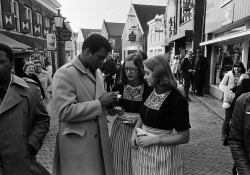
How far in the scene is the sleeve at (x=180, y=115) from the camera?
5.53 feet

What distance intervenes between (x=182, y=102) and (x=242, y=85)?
175 centimetres

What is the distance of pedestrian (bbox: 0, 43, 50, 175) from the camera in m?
1.48

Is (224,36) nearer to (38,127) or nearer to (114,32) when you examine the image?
(38,127)

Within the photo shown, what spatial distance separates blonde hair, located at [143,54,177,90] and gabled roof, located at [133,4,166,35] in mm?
32101

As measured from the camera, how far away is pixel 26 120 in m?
1.59

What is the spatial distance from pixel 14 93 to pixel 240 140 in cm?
173

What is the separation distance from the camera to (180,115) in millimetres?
1689

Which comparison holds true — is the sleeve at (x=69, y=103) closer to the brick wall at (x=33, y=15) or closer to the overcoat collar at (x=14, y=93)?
the overcoat collar at (x=14, y=93)

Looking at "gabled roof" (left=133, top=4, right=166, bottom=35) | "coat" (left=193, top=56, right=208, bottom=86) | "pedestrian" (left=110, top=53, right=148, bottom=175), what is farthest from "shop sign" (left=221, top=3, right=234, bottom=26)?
"gabled roof" (left=133, top=4, right=166, bottom=35)

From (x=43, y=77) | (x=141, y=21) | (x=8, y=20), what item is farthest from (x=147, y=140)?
(x=141, y=21)

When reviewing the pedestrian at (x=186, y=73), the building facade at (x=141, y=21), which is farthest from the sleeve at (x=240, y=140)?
the building facade at (x=141, y=21)

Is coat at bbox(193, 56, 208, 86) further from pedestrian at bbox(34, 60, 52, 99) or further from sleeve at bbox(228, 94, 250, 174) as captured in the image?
sleeve at bbox(228, 94, 250, 174)

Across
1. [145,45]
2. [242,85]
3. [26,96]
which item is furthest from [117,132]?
[145,45]

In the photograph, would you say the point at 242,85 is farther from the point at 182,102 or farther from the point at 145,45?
the point at 145,45
